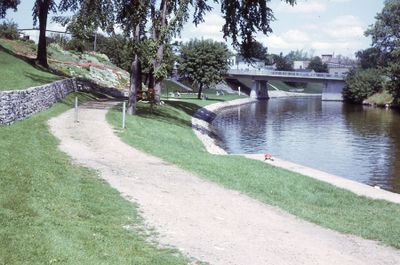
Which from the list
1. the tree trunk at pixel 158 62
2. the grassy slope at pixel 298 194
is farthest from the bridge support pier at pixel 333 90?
the grassy slope at pixel 298 194

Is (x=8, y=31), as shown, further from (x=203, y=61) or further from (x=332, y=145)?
(x=332, y=145)

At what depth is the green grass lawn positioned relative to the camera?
2887cm

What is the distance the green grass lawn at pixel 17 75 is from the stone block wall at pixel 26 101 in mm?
1445

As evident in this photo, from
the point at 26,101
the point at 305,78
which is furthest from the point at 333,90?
the point at 26,101

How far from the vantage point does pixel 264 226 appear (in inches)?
419

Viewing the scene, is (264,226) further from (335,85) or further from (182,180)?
(335,85)

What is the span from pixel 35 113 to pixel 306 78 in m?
101

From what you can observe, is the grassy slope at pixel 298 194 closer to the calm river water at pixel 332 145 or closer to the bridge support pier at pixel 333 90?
the calm river water at pixel 332 145

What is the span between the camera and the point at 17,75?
111 feet

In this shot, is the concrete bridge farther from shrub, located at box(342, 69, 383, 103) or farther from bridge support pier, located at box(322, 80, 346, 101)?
shrub, located at box(342, 69, 383, 103)

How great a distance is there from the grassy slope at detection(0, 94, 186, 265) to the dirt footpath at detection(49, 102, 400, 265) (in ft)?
1.87

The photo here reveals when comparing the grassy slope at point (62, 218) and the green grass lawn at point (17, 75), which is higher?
the green grass lawn at point (17, 75)

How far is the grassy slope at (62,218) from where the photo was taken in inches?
301

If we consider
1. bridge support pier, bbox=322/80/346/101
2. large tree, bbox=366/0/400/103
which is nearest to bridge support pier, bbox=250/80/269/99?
bridge support pier, bbox=322/80/346/101
